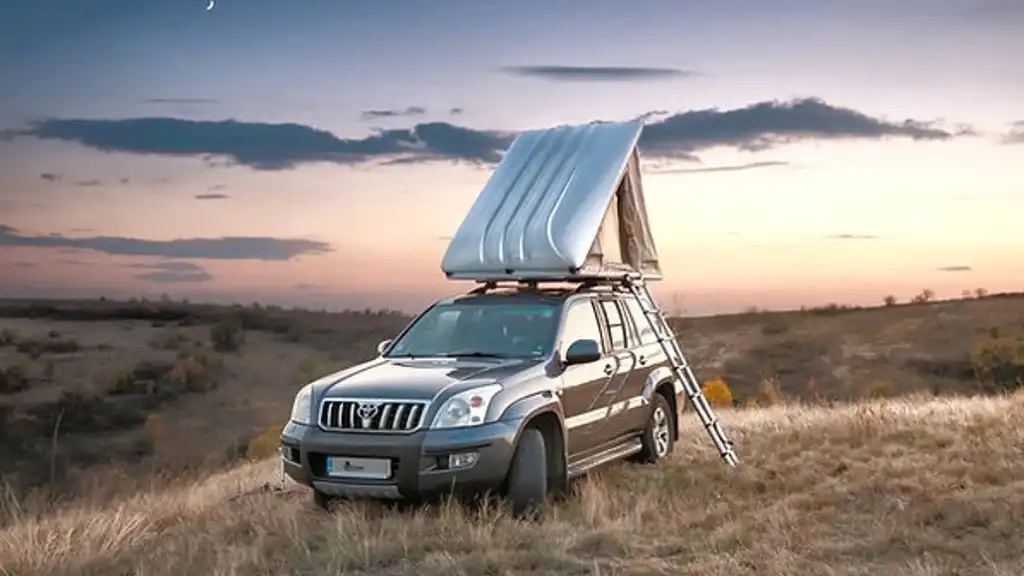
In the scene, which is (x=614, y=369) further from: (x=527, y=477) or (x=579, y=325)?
(x=527, y=477)

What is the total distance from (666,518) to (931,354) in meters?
34.3

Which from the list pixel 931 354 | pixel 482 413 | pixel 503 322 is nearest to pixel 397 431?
pixel 482 413

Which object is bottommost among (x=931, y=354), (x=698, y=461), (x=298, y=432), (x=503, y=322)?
(x=931, y=354)

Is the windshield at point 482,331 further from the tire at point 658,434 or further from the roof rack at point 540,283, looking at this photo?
the tire at point 658,434

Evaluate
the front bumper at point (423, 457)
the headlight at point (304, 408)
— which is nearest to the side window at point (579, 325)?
the front bumper at point (423, 457)

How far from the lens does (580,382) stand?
10.2 meters

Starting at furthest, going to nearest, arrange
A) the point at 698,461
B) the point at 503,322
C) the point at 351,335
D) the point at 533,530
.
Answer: the point at 351,335, the point at 698,461, the point at 503,322, the point at 533,530

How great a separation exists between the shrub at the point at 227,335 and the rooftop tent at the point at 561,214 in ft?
87.4

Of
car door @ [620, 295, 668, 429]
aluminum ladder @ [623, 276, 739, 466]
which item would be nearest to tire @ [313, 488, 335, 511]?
car door @ [620, 295, 668, 429]

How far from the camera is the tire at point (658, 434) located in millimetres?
11820

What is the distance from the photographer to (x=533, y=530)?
8492 mm

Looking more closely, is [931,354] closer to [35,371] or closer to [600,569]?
[35,371]

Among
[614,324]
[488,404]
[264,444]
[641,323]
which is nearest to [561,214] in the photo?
[614,324]

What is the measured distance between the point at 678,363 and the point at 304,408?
182 inches
